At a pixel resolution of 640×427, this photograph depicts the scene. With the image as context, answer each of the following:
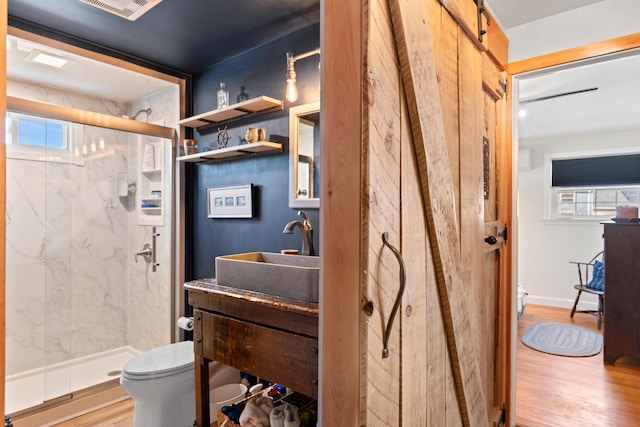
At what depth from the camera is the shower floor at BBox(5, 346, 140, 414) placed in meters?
2.39

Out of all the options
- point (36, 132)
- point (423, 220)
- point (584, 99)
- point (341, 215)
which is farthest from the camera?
point (584, 99)

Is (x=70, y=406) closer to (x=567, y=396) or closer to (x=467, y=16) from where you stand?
(x=467, y=16)

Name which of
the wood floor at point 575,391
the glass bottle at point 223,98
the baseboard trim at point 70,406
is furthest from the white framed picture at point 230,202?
the wood floor at point 575,391

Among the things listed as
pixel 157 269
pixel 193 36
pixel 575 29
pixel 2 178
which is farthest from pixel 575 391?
pixel 193 36

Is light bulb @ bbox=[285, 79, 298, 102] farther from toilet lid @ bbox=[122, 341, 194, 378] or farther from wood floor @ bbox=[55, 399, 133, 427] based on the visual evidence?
wood floor @ bbox=[55, 399, 133, 427]

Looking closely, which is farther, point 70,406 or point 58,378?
point 58,378

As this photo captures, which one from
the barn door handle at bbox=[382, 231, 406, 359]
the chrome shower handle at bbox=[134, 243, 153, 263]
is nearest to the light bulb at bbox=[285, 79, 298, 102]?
the barn door handle at bbox=[382, 231, 406, 359]

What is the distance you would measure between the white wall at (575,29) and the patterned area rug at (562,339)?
9.15 ft

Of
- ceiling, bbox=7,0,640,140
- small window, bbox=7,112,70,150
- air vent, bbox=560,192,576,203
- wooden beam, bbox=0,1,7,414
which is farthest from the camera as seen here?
air vent, bbox=560,192,576,203

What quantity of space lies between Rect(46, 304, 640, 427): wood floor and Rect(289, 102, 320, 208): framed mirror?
176cm

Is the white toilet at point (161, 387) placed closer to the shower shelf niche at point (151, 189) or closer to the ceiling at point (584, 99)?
the shower shelf niche at point (151, 189)

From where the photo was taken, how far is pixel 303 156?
84.4 inches

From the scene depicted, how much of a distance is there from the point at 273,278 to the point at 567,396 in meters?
2.52

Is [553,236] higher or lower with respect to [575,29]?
lower
